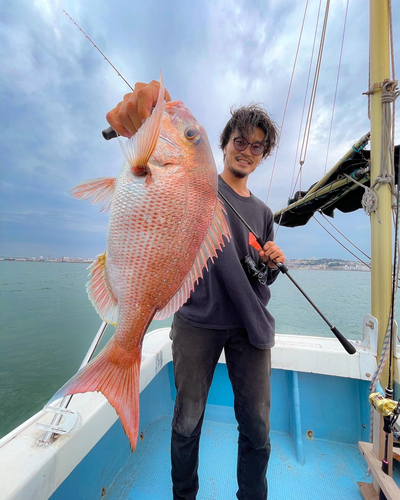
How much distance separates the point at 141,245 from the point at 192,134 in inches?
23.0

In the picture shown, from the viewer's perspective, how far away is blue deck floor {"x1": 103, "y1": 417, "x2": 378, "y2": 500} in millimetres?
2035

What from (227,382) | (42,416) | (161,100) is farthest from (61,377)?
(161,100)

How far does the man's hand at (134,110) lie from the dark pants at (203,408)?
116 centimetres

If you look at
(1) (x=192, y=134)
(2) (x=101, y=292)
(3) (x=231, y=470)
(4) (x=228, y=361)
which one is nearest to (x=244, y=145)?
(1) (x=192, y=134)

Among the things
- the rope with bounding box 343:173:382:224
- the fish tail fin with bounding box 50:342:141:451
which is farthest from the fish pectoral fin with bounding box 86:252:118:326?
the rope with bounding box 343:173:382:224

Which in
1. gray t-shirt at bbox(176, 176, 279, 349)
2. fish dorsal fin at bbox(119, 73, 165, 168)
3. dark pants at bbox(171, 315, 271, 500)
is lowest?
dark pants at bbox(171, 315, 271, 500)

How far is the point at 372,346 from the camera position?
101 inches

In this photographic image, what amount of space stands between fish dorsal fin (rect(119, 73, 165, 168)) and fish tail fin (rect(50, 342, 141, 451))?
2.57ft

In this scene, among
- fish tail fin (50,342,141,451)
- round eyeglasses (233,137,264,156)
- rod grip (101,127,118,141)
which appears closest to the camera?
fish tail fin (50,342,141,451)

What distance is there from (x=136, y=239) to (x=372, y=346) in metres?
2.79

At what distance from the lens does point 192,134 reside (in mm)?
1157

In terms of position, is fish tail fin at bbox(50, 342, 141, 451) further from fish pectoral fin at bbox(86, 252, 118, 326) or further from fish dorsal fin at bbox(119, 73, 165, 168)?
fish dorsal fin at bbox(119, 73, 165, 168)

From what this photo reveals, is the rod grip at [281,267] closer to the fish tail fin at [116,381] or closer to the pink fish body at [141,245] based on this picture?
the pink fish body at [141,245]

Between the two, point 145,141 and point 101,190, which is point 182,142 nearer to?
point 145,141
